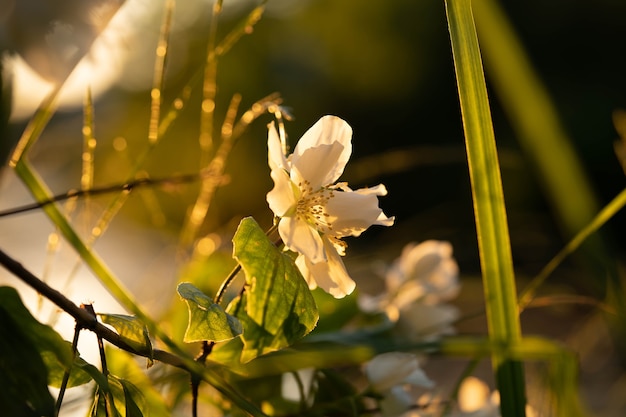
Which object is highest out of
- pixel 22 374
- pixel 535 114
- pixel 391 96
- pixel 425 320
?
pixel 391 96

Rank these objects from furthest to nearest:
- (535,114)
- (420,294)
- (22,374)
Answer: (535,114)
(420,294)
(22,374)

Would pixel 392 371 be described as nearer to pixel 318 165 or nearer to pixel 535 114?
pixel 318 165

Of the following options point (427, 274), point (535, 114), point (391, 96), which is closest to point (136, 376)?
point (427, 274)

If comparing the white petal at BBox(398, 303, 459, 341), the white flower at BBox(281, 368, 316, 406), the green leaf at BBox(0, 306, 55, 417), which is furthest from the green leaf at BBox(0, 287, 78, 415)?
the white petal at BBox(398, 303, 459, 341)

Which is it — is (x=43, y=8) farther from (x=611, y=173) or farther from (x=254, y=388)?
(x=611, y=173)

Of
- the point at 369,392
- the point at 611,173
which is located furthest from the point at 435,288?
the point at 611,173

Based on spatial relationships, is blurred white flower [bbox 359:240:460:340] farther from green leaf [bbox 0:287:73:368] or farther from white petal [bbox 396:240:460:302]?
green leaf [bbox 0:287:73:368]
